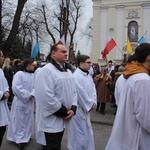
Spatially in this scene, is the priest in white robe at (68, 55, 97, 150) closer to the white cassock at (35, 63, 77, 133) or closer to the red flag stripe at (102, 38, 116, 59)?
the white cassock at (35, 63, 77, 133)

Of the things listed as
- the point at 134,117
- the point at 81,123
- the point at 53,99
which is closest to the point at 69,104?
the point at 53,99

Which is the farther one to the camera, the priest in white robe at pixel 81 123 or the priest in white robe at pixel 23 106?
the priest in white robe at pixel 23 106

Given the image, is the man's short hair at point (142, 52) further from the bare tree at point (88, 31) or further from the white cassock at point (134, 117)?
the bare tree at point (88, 31)

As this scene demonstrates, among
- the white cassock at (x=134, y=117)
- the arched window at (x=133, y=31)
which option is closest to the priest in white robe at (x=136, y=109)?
the white cassock at (x=134, y=117)

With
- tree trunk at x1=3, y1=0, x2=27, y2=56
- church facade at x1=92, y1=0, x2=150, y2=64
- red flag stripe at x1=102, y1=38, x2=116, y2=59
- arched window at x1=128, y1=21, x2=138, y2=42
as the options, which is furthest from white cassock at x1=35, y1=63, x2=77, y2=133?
Answer: arched window at x1=128, y1=21, x2=138, y2=42

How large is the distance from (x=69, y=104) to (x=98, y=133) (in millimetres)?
3833

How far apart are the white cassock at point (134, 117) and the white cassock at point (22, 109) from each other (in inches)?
133

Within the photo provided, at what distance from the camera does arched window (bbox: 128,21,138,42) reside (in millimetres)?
30731

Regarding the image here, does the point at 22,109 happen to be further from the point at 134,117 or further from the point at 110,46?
the point at 110,46

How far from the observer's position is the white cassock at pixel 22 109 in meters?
6.10

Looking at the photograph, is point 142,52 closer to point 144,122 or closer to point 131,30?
point 144,122

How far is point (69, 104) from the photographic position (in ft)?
13.3

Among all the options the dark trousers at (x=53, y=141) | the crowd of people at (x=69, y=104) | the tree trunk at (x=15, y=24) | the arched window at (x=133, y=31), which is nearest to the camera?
the crowd of people at (x=69, y=104)

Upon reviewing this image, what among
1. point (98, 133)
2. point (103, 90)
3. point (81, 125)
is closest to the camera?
point (81, 125)
